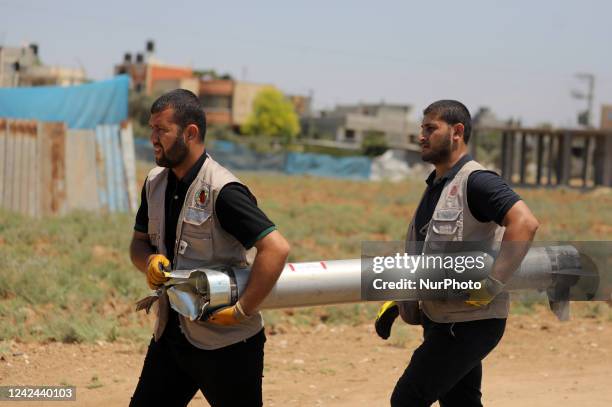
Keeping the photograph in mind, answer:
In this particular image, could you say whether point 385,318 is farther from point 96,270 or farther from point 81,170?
point 81,170

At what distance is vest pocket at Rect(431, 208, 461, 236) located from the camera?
147 inches

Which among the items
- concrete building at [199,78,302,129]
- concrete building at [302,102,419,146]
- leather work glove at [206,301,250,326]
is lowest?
concrete building at [302,102,419,146]

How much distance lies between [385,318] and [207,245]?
1191 millimetres

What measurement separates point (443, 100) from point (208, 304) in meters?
1.64

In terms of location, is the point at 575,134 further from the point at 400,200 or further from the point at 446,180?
the point at 446,180

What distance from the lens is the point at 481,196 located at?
364 cm

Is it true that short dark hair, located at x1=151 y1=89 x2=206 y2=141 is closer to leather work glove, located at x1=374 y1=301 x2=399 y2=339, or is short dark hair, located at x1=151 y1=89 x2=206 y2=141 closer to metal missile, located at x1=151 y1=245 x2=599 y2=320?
metal missile, located at x1=151 y1=245 x2=599 y2=320

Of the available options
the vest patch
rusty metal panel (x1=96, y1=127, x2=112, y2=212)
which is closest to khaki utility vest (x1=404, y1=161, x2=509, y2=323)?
the vest patch

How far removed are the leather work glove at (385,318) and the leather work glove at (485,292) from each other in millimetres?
563

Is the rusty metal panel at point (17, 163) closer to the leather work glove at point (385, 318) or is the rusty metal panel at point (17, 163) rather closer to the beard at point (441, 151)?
the leather work glove at point (385, 318)

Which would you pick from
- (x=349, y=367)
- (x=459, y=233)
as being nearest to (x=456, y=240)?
(x=459, y=233)

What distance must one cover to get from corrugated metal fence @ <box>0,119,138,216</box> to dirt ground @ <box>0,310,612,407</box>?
6072 mm

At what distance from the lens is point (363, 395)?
20.0 feet

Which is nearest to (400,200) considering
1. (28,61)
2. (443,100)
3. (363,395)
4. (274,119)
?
(28,61)
